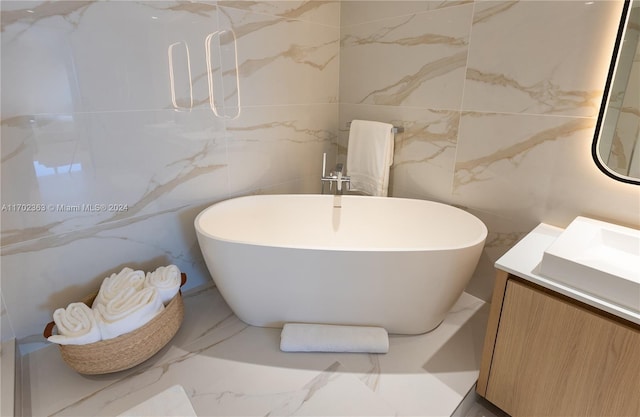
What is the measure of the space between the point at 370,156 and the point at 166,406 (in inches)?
68.0

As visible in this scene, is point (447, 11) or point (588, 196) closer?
point (588, 196)

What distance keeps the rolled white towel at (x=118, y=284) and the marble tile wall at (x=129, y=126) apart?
0.16 metres

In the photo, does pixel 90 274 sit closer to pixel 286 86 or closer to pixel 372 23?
pixel 286 86

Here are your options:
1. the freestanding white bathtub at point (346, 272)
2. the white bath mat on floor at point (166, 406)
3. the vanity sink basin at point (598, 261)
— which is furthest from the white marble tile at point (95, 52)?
the vanity sink basin at point (598, 261)

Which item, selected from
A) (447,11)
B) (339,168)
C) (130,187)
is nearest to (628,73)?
(447,11)

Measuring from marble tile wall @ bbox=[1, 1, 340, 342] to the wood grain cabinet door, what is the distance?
1616 mm

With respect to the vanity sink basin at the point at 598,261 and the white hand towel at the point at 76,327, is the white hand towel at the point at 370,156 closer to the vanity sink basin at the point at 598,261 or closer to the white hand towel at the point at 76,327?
the vanity sink basin at the point at 598,261

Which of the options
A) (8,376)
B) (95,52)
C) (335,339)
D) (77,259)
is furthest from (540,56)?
(8,376)

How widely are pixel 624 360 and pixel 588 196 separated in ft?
2.50

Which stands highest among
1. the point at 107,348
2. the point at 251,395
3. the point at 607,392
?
the point at 607,392

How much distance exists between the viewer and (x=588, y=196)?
1.53 metres

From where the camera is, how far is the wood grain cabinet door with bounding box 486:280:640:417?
1044mm

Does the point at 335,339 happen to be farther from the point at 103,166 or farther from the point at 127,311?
the point at 103,166

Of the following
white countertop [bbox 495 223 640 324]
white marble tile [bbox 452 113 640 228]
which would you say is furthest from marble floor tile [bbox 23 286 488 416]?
white marble tile [bbox 452 113 640 228]
